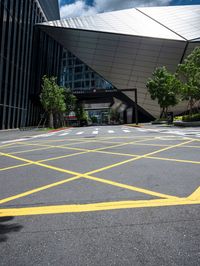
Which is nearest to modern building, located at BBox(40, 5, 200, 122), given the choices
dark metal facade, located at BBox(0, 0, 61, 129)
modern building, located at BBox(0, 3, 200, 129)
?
modern building, located at BBox(0, 3, 200, 129)

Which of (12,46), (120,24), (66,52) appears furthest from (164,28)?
(12,46)

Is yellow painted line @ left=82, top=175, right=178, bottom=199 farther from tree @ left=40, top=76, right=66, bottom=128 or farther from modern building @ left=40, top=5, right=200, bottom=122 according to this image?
modern building @ left=40, top=5, right=200, bottom=122

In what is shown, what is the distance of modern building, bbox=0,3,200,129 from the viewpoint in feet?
181

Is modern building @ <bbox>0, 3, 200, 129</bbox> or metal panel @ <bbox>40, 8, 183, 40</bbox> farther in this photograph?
metal panel @ <bbox>40, 8, 183, 40</bbox>

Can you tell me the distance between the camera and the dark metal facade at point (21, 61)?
3844 centimetres

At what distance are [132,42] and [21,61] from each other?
2616 centimetres

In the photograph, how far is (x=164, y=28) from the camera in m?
62.5

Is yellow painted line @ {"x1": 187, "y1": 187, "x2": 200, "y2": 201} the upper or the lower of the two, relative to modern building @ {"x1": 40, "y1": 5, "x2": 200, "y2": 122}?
lower

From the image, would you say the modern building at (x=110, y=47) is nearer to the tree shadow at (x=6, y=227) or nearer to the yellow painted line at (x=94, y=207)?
the yellow painted line at (x=94, y=207)

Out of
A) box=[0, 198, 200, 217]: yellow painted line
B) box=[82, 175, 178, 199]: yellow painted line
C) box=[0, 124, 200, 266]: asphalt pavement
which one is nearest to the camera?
box=[0, 124, 200, 266]: asphalt pavement

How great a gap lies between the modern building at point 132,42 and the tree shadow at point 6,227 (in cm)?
5945

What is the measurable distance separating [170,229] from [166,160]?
5.72 meters

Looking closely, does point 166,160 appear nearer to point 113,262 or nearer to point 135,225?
point 135,225

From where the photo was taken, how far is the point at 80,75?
73875 millimetres
